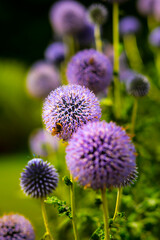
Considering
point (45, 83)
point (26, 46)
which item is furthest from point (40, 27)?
point (45, 83)

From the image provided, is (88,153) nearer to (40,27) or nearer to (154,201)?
(154,201)

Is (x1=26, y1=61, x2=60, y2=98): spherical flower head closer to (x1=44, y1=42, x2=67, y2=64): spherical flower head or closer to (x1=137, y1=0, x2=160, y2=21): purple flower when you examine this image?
(x1=44, y1=42, x2=67, y2=64): spherical flower head

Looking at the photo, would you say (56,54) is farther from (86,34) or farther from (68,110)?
(68,110)

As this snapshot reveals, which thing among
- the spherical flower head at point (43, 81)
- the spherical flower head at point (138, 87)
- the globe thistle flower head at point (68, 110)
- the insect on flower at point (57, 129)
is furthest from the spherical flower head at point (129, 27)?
the insect on flower at point (57, 129)

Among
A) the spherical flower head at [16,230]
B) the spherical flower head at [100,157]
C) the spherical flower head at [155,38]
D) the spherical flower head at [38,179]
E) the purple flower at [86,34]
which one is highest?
the spherical flower head at [155,38]

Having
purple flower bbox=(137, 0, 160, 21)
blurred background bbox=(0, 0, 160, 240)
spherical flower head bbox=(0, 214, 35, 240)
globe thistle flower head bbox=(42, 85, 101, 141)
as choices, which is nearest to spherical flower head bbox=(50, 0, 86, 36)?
blurred background bbox=(0, 0, 160, 240)

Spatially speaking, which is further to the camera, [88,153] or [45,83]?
[45,83]

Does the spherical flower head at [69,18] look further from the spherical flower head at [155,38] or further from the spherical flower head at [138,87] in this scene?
the spherical flower head at [138,87]
